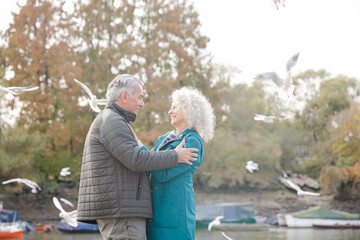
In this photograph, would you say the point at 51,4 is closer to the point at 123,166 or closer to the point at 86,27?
the point at 86,27

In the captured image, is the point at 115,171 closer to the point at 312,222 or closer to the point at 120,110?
the point at 120,110

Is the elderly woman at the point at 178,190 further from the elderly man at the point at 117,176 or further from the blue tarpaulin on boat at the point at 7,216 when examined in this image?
the blue tarpaulin on boat at the point at 7,216

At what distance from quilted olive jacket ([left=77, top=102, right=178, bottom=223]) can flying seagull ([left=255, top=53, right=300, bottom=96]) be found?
4473 millimetres

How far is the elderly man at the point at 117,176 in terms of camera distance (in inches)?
106

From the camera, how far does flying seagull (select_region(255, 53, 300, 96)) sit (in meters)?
6.89

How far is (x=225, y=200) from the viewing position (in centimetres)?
2498

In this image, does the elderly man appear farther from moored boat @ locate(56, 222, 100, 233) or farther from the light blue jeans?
moored boat @ locate(56, 222, 100, 233)

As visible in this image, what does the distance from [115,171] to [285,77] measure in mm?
4934

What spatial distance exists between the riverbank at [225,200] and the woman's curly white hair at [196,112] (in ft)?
65.4

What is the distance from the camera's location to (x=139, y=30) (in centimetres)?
2353

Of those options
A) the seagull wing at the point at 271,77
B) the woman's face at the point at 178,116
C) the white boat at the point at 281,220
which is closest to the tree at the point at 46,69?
the white boat at the point at 281,220

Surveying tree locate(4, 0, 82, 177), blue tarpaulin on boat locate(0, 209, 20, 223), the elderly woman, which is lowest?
blue tarpaulin on boat locate(0, 209, 20, 223)

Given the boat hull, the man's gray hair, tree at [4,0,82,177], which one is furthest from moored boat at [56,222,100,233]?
the man's gray hair

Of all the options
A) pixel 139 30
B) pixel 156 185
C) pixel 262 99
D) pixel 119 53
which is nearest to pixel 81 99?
pixel 119 53
